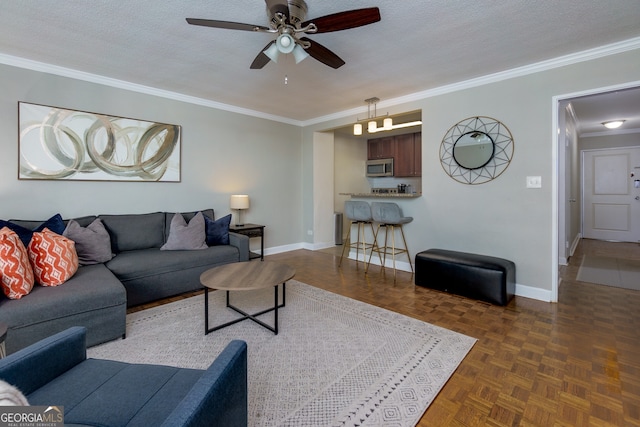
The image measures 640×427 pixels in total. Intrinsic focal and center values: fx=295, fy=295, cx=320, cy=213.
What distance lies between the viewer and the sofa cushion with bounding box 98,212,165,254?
10.9 ft

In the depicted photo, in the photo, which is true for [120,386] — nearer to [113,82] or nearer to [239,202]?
[239,202]

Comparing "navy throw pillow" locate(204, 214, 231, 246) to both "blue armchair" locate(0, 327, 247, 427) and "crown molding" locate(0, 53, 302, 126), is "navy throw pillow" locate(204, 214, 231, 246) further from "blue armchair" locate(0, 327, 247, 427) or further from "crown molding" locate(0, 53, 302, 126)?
"blue armchair" locate(0, 327, 247, 427)

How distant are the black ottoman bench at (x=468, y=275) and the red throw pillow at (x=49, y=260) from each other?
11.2 ft

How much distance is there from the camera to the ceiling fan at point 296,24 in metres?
1.81

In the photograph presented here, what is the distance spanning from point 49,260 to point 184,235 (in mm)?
1345

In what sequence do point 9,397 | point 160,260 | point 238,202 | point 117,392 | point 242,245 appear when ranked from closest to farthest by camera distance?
point 9,397
point 117,392
point 160,260
point 242,245
point 238,202

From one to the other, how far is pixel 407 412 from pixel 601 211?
779 cm

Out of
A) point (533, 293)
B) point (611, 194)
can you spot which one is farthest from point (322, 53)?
point (611, 194)

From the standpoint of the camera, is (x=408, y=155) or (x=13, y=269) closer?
(x=13, y=269)

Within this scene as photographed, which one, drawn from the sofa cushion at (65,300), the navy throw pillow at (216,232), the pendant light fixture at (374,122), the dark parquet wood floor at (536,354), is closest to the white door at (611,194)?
the dark parquet wood floor at (536,354)

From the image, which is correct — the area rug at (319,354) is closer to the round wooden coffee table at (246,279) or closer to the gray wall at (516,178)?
the round wooden coffee table at (246,279)

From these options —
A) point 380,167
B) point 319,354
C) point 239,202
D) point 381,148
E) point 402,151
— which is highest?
point 381,148

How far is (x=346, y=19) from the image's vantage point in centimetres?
187

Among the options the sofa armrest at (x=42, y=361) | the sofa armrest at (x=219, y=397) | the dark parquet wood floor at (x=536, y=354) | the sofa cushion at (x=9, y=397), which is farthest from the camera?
the dark parquet wood floor at (x=536, y=354)
